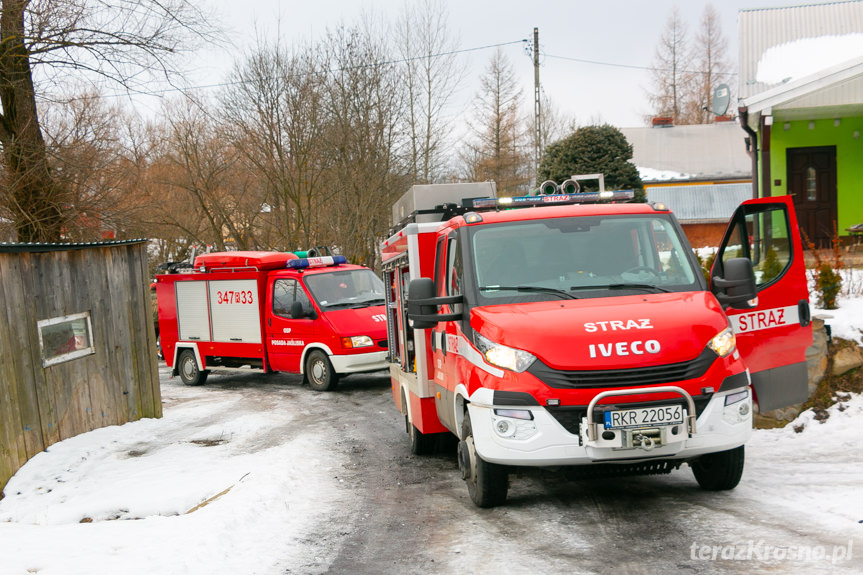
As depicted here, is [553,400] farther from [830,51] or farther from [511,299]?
[830,51]

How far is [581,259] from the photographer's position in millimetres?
6578

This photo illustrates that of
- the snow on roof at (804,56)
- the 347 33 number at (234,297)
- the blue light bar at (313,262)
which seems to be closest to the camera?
the blue light bar at (313,262)

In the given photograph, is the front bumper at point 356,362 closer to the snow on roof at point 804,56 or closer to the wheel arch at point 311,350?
the wheel arch at point 311,350

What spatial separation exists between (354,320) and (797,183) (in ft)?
33.4

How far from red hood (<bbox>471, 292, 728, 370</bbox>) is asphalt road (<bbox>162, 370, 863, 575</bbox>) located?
108cm

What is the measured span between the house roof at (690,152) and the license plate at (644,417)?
133ft

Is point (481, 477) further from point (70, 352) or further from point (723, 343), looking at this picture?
point (70, 352)

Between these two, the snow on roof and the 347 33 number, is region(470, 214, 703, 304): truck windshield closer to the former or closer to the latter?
the 347 33 number

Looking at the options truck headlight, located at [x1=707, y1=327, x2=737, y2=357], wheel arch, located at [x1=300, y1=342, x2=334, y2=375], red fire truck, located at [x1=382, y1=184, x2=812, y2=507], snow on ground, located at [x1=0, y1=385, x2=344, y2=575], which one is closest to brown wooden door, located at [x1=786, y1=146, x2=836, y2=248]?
wheel arch, located at [x1=300, y1=342, x2=334, y2=375]

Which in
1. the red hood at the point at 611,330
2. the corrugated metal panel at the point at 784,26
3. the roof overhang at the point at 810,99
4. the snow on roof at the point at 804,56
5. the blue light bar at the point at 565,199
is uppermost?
the corrugated metal panel at the point at 784,26

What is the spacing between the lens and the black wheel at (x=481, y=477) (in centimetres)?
615

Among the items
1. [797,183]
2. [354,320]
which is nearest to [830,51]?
[797,183]

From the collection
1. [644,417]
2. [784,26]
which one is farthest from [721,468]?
[784,26]

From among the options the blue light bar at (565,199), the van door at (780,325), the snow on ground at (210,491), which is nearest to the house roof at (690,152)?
the snow on ground at (210,491)
